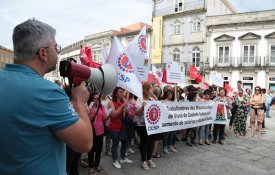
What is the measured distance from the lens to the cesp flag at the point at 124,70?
13.2 ft

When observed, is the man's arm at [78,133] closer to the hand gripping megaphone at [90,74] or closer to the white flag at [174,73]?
the hand gripping megaphone at [90,74]

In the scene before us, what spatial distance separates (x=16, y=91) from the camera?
1167 millimetres

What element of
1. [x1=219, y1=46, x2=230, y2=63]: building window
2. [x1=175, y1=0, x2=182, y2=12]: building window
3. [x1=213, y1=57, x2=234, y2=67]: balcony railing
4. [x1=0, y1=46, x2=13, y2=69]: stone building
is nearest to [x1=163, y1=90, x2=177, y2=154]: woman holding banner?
[x1=213, y1=57, x2=234, y2=67]: balcony railing

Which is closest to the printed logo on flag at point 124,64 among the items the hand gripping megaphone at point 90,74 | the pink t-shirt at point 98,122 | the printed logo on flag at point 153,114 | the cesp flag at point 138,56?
the cesp flag at point 138,56

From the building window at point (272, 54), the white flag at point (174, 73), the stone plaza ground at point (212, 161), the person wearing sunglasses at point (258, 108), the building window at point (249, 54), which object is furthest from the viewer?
the building window at point (249, 54)

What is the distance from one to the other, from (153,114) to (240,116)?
14.7 ft

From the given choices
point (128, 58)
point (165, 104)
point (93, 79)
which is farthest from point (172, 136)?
point (93, 79)

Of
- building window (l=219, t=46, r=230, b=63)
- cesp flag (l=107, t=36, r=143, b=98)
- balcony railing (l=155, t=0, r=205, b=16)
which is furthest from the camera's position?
balcony railing (l=155, t=0, r=205, b=16)

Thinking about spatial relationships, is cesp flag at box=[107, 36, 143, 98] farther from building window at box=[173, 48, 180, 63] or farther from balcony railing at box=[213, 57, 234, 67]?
building window at box=[173, 48, 180, 63]

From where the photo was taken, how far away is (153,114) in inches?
196

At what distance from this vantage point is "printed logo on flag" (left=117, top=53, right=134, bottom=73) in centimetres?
418

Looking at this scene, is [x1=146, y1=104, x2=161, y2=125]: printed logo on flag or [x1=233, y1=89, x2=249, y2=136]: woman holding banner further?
[x1=233, y1=89, x2=249, y2=136]: woman holding banner

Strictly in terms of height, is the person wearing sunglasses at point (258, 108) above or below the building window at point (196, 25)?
below

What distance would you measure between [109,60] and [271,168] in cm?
419
